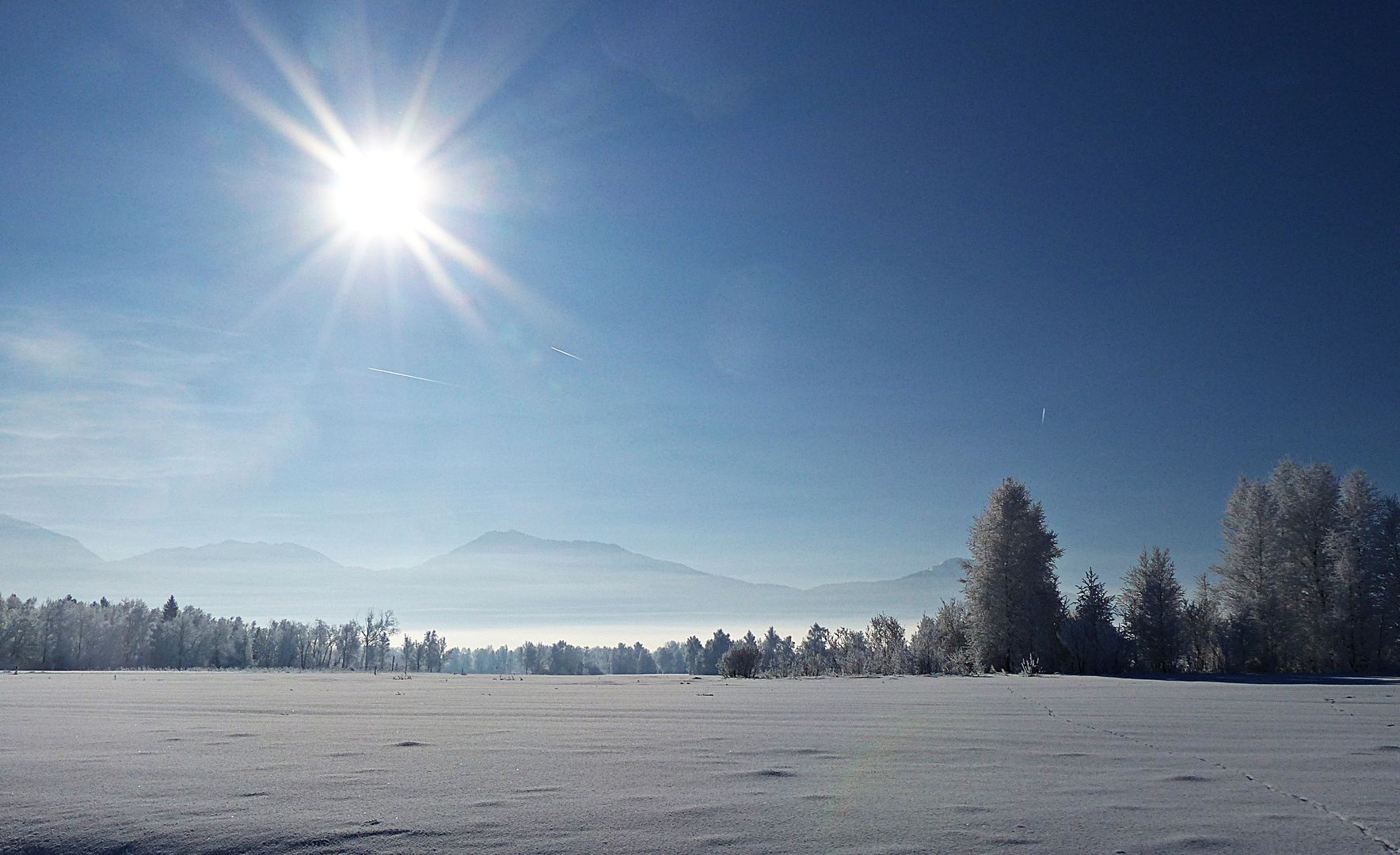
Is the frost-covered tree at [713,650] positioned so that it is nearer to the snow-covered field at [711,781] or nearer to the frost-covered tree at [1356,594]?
the frost-covered tree at [1356,594]

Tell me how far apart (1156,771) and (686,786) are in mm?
2819

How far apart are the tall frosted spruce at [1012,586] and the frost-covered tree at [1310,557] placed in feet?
41.7

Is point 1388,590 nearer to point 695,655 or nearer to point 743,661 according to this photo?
point 743,661

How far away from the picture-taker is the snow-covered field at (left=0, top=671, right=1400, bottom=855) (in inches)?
121

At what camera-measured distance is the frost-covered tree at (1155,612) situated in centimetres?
2120

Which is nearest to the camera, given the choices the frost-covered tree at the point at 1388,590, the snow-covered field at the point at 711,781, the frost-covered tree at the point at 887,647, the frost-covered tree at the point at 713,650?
the snow-covered field at the point at 711,781

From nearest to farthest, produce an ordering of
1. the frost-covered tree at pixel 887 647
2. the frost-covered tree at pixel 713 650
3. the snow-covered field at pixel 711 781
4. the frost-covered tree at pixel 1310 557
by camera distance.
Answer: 1. the snow-covered field at pixel 711 781
2. the frost-covered tree at pixel 887 647
3. the frost-covered tree at pixel 1310 557
4. the frost-covered tree at pixel 713 650

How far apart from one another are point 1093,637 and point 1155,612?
9.61ft

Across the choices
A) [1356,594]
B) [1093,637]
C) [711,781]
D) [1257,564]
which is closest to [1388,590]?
[1356,594]

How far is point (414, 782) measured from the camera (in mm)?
4156

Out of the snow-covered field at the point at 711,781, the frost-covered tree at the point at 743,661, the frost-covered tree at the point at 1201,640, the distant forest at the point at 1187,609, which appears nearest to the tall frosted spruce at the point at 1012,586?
the distant forest at the point at 1187,609

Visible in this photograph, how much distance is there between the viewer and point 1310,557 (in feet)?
93.7

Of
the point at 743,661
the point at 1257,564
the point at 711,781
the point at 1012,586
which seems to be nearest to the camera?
the point at 711,781

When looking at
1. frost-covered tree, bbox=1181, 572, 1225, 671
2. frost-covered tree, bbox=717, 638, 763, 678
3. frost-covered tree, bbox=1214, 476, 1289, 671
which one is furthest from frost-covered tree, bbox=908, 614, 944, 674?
frost-covered tree, bbox=1214, 476, 1289, 671
